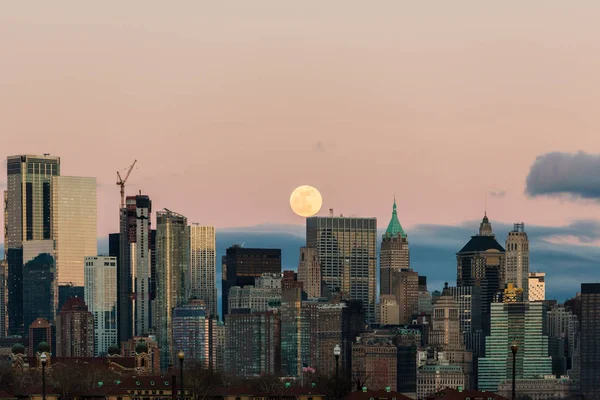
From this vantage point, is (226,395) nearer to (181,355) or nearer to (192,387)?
(192,387)

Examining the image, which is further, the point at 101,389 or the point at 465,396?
the point at 101,389

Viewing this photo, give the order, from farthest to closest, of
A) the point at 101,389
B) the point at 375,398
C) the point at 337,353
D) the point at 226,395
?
1. the point at 101,389
2. the point at 226,395
3. the point at 375,398
4. the point at 337,353

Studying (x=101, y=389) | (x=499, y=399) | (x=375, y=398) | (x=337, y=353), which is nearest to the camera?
(x=337, y=353)

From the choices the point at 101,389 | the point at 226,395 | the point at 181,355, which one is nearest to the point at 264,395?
the point at 226,395

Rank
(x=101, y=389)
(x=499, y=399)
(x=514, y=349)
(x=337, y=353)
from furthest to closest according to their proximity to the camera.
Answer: (x=101, y=389), (x=499, y=399), (x=337, y=353), (x=514, y=349)

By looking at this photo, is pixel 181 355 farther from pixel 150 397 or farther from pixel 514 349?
pixel 150 397

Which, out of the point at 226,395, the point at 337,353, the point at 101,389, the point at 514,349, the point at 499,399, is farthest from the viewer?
the point at 101,389

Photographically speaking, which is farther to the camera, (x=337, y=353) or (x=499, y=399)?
(x=499, y=399)

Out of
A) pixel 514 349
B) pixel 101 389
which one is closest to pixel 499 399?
pixel 101 389
